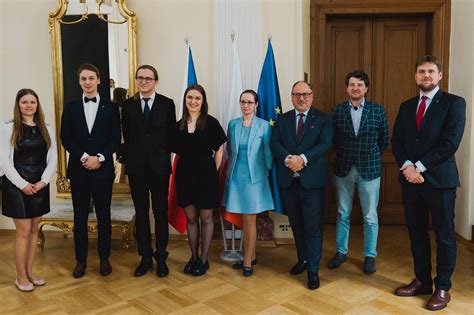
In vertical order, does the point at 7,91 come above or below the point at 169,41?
below

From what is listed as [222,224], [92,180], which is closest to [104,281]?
[92,180]

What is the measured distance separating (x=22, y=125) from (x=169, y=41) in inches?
72.5

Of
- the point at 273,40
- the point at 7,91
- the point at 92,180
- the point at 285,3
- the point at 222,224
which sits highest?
the point at 285,3

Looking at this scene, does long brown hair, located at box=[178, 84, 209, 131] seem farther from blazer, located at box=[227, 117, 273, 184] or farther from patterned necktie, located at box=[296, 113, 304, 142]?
patterned necktie, located at box=[296, 113, 304, 142]

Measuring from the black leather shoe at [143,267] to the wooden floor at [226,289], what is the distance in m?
0.06

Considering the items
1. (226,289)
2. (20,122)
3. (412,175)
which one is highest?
(20,122)

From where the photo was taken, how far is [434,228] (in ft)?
10.0

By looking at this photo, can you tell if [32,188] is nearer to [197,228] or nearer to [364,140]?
[197,228]

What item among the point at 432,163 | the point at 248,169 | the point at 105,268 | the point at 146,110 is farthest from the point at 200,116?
the point at 432,163

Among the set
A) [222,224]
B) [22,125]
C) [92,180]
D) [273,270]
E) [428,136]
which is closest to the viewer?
[428,136]

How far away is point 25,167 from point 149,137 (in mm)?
868

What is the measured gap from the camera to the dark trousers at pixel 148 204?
3563 mm

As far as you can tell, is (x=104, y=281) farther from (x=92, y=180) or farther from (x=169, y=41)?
(x=169, y=41)

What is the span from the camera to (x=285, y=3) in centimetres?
453
